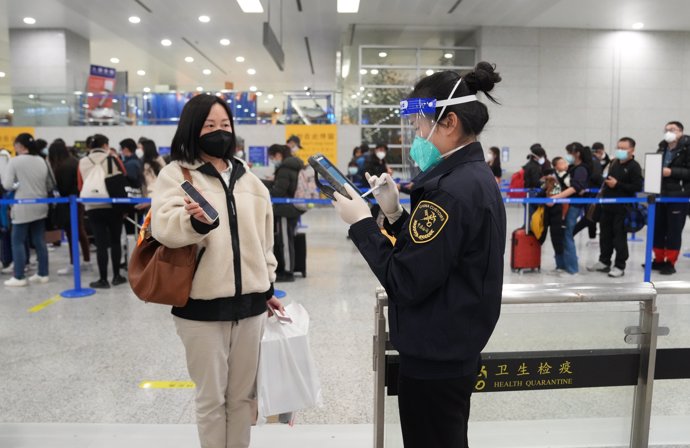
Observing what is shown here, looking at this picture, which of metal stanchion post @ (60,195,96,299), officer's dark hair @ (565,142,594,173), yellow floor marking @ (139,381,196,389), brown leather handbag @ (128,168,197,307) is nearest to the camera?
brown leather handbag @ (128,168,197,307)

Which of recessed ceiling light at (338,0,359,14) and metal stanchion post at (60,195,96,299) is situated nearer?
metal stanchion post at (60,195,96,299)

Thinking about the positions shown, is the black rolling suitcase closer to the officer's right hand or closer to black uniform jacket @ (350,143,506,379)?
the officer's right hand

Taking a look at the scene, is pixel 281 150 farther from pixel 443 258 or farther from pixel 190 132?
pixel 443 258

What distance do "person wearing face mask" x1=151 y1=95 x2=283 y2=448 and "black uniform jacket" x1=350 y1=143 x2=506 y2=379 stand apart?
735mm

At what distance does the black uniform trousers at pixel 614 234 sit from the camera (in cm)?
683

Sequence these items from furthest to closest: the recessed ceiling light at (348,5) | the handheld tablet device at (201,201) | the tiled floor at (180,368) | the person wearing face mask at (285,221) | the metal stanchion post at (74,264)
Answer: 1. the recessed ceiling light at (348,5)
2. the person wearing face mask at (285,221)
3. the metal stanchion post at (74,264)
4. the tiled floor at (180,368)
5. the handheld tablet device at (201,201)

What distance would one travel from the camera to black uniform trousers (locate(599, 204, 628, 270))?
6.83m

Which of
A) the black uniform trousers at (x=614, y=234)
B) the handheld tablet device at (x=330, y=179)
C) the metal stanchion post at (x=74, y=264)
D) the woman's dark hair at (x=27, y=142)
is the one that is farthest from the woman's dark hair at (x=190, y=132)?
the black uniform trousers at (x=614, y=234)

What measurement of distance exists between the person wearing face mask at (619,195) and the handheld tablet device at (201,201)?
242 inches

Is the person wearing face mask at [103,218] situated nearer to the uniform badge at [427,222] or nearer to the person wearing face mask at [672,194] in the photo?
the uniform badge at [427,222]

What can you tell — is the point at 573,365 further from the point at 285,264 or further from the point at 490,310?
the point at 285,264

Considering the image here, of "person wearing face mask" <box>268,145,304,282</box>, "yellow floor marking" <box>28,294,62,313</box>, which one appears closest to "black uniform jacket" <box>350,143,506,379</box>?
"yellow floor marking" <box>28,294,62,313</box>

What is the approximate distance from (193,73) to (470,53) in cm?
1295

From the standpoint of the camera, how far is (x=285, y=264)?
679cm
